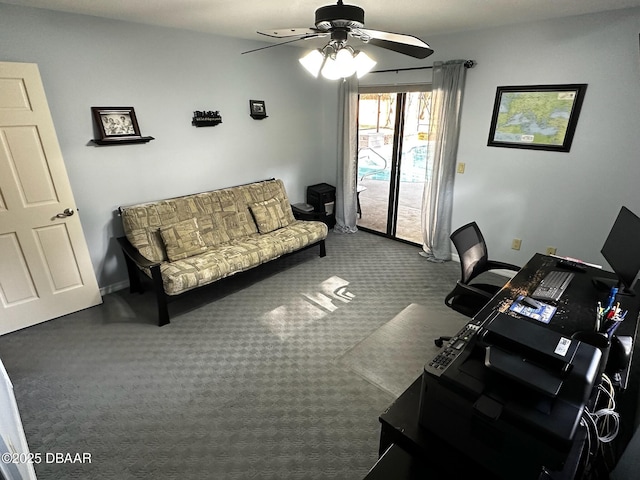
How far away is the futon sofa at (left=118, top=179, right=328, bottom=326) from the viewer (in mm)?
2873

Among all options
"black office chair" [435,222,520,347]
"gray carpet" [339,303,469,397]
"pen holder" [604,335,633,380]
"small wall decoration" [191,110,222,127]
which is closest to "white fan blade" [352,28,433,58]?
"black office chair" [435,222,520,347]

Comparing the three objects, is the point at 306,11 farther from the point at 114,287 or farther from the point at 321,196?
the point at 114,287

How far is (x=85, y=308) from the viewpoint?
9.98 feet

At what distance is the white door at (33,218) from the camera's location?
96.0 inches

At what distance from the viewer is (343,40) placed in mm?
1590

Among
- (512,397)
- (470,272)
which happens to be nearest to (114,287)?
(470,272)

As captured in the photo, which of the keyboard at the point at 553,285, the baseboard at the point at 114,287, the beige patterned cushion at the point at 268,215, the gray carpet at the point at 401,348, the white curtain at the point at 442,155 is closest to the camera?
the keyboard at the point at 553,285

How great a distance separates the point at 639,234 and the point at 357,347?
1.85 m

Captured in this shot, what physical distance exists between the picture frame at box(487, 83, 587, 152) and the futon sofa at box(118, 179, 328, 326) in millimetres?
2173

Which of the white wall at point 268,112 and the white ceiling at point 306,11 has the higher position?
the white ceiling at point 306,11

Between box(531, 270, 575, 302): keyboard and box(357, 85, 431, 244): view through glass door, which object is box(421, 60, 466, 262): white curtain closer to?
box(357, 85, 431, 244): view through glass door

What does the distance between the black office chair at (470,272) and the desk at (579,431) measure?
9.9 inches

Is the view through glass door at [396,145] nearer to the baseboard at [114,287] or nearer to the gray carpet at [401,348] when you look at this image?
the gray carpet at [401,348]

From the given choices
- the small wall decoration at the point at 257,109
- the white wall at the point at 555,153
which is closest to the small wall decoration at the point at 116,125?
the small wall decoration at the point at 257,109
